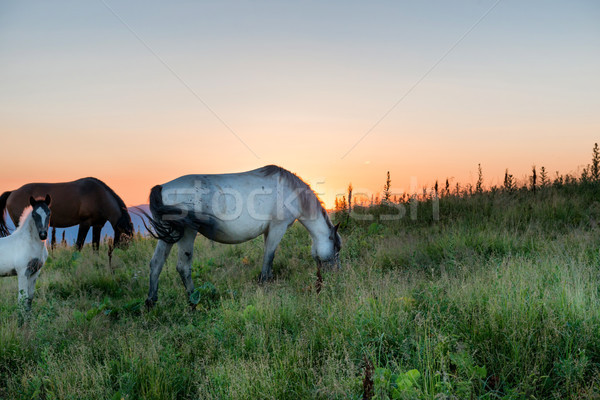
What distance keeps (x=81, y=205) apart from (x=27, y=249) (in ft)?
19.6

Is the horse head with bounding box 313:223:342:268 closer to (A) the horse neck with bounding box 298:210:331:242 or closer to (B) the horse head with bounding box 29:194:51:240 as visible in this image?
(A) the horse neck with bounding box 298:210:331:242

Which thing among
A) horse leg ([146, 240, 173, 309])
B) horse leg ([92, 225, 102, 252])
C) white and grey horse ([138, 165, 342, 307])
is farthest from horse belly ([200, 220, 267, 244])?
horse leg ([92, 225, 102, 252])

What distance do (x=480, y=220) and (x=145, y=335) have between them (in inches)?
330

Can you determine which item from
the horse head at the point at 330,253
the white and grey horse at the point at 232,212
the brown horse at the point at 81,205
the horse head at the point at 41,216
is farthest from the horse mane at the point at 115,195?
the horse head at the point at 330,253

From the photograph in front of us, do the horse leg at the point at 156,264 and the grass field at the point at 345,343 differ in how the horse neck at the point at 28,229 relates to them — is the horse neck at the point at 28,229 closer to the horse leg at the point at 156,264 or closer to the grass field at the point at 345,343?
the grass field at the point at 345,343

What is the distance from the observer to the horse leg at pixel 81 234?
12.6m

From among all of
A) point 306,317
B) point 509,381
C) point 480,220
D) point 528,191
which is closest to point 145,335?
point 306,317

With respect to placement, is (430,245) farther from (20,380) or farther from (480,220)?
(20,380)

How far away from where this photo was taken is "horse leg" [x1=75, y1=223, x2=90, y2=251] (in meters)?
12.6

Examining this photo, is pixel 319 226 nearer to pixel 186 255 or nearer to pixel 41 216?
pixel 186 255

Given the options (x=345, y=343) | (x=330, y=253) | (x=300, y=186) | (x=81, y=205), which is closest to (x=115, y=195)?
(x=81, y=205)

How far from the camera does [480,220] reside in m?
10.3

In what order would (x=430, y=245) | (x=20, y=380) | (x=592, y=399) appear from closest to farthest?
(x=592, y=399) → (x=20, y=380) → (x=430, y=245)

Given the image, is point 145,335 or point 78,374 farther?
point 145,335
